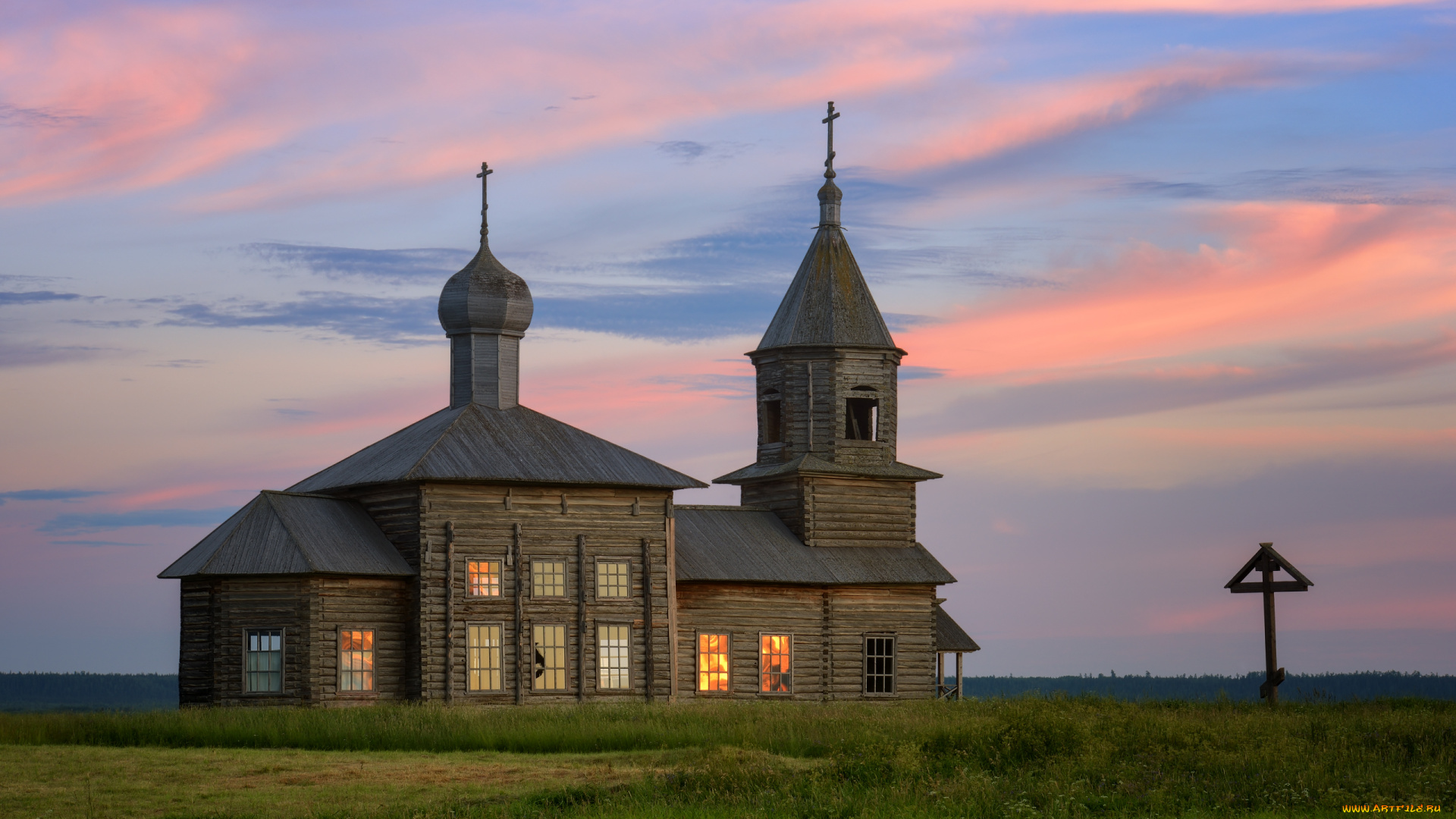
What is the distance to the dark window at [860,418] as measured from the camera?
46.4m

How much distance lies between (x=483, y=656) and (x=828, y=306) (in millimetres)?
14862

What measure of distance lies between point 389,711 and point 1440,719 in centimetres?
1817

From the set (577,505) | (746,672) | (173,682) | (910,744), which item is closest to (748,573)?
(746,672)

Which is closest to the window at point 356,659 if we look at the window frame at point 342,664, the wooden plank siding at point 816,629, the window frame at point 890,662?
the window frame at point 342,664

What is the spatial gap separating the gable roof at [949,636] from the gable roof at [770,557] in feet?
9.89

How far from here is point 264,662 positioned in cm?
3503

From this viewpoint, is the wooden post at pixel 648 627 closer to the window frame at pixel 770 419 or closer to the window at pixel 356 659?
the window at pixel 356 659

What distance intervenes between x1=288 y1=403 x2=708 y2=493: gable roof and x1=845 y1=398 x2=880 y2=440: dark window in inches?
310

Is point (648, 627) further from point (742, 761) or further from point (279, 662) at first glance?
point (742, 761)

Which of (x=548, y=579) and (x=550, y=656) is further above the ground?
(x=548, y=579)

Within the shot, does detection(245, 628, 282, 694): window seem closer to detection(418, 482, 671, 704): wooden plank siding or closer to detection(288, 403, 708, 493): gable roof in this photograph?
detection(418, 482, 671, 704): wooden plank siding

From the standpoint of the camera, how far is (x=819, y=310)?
1812 inches

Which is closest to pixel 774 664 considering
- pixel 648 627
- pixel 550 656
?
pixel 648 627

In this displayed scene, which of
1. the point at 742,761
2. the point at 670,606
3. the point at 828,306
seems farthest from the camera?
the point at 828,306
